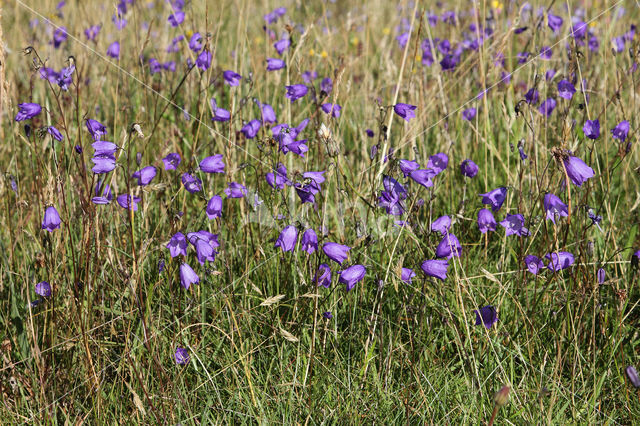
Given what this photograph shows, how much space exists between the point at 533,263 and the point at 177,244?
43.1 inches

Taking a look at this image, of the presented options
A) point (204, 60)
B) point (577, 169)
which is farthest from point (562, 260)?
point (204, 60)

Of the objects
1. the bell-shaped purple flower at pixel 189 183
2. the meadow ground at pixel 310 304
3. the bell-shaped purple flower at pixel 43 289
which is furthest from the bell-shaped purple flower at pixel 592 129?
the bell-shaped purple flower at pixel 43 289

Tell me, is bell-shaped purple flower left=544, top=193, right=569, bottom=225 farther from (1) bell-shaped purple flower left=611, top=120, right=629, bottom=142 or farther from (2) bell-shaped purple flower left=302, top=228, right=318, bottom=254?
(2) bell-shaped purple flower left=302, top=228, right=318, bottom=254

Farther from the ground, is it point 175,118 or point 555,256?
point 555,256

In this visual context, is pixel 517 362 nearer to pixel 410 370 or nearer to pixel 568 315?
pixel 568 315

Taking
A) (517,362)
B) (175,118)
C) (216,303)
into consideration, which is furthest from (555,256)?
(175,118)

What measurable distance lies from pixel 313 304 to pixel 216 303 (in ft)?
1.12

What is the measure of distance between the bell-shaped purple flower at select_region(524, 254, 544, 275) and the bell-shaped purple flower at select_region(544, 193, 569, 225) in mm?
142

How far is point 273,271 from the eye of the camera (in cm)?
237

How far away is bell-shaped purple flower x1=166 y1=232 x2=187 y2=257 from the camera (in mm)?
1911

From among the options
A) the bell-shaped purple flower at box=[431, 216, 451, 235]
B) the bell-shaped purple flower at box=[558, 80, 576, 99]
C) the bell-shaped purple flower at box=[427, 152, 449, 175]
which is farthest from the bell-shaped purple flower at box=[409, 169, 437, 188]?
the bell-shaped purple flower at box=[558, 80, 576, 99]

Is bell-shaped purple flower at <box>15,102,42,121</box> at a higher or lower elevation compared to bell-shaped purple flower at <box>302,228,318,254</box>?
higher

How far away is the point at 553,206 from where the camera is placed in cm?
198

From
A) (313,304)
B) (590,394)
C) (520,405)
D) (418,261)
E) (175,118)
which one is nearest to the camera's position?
(520,405)
